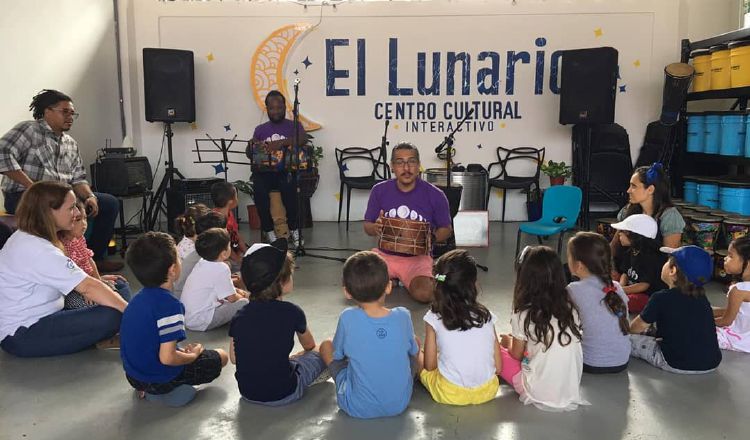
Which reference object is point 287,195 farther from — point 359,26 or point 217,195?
point 359,26

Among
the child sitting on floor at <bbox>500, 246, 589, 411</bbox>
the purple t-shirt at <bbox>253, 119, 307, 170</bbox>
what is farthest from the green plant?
the child sitting on floor at <bbox>500, 246, 589, 411</bbox>

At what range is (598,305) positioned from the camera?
293 cm

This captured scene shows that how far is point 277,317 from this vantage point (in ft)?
8.55

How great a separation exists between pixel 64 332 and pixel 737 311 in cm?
326

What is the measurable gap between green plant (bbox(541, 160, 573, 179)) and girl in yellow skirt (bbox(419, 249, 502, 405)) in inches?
201

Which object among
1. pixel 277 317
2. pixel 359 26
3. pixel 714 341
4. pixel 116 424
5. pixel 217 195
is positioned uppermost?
pixel 359 26

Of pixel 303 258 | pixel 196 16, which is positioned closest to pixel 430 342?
pixel 303 258

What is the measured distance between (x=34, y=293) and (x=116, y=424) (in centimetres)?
94

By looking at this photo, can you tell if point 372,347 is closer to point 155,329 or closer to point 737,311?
point 155,329

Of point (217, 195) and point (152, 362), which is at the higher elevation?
point (217, 195)

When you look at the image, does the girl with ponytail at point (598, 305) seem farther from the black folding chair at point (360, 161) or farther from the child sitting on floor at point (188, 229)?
the black folding chair at point (360, 161)

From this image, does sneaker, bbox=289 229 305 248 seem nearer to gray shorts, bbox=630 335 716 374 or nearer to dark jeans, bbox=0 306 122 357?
dark jeans, bbox=0 306 122 357

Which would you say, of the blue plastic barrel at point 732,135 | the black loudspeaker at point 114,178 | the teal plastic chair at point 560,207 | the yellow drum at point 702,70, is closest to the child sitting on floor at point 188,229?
the black loudspeaker at point 114,178

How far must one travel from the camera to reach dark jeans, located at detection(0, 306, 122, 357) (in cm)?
321
